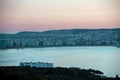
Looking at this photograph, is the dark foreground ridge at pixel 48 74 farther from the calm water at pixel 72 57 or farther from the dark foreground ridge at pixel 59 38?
the dark foreground ridge at pixel 59 38

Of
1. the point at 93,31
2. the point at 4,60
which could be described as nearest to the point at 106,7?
the point at 93,31

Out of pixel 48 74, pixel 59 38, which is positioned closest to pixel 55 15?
pixel 59 38

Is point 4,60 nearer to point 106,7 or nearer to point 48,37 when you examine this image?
point 48,37

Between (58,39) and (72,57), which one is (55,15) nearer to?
(58,39)

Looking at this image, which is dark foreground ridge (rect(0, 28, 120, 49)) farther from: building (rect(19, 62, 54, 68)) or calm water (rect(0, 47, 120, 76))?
building (rect(19, 62, 54, 68))

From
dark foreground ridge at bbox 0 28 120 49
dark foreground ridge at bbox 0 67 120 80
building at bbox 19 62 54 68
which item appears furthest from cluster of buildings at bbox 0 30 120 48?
dark foreground ridge at bbox 0 67 120 80

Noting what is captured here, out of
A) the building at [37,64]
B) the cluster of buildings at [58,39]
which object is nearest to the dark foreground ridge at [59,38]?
the cluster of buildings at [58,39]

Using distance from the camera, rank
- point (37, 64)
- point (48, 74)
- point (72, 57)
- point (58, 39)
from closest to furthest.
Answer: point (48, 74)
point (37, 64)
point (58, 39)
point (72, 57)
